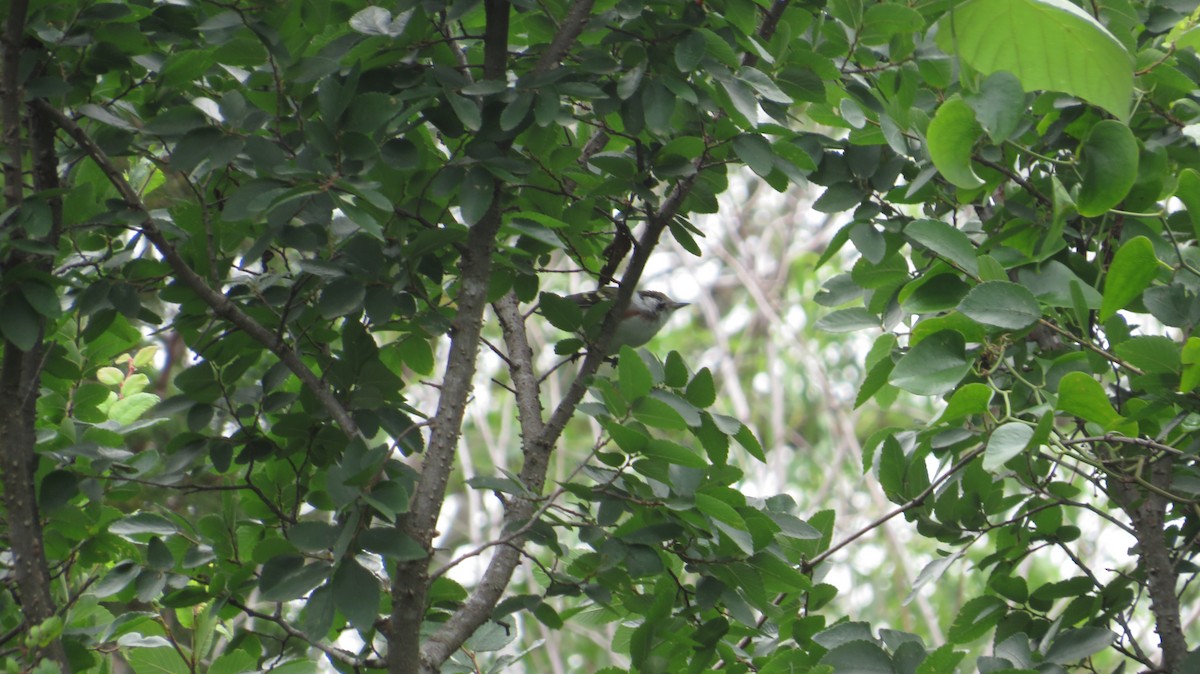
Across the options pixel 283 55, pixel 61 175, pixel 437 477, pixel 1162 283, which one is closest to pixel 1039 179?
pixel 1162 283

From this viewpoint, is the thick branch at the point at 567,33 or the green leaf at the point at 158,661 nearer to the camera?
the thick branch at the point at 567,33

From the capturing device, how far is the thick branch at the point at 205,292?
1.70m

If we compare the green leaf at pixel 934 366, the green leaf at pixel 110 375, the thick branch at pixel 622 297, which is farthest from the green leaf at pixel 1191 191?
the green leaf at pixel 110 375

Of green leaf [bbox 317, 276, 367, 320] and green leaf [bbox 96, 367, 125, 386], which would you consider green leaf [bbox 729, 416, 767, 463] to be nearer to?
green leaf [bbox 317, 276, 367, 320]

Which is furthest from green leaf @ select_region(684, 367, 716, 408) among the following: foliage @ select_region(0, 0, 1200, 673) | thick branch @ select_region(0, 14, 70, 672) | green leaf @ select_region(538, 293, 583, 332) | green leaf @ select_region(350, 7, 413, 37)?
thick branch @ select_region(0, 14, 70, 672)

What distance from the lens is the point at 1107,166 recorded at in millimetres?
1605

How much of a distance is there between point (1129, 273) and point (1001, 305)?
0.21 meters

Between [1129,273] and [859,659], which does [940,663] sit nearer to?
[859,659]

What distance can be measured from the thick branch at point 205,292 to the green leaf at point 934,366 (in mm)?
807

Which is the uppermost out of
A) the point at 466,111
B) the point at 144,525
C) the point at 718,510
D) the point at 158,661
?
the point at 466,111

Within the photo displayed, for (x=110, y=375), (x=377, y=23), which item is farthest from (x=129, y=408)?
(x=377, y=23)

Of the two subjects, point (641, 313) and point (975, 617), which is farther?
point (641, 313)

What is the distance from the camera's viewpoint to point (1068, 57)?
2.03 feet

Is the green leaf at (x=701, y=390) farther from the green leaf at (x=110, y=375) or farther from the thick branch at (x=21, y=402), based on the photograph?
the green leaf at (x=110, y=375)
